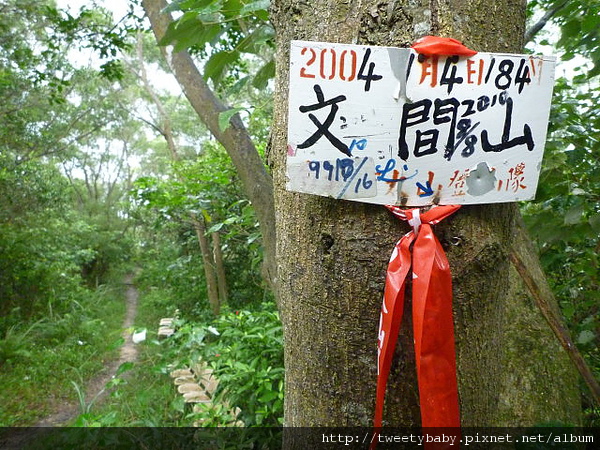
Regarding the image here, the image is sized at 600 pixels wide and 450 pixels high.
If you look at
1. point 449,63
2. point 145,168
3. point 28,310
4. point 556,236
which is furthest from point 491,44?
point 145,168

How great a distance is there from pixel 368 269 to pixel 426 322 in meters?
0.11

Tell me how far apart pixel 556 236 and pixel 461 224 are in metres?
1.04

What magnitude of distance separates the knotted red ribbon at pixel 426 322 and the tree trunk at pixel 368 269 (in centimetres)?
2

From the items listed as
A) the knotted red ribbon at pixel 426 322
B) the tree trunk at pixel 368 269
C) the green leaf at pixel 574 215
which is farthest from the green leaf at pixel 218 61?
the green leaf at pixel 574 215

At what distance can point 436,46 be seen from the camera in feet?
1.98

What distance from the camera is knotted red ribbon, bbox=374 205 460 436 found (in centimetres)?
61

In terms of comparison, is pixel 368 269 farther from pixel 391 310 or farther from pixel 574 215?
pixel 574 215

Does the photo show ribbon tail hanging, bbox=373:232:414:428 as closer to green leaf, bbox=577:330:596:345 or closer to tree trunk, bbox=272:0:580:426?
tree trunk, bbox=272:0:580:426

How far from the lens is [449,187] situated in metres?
0.65

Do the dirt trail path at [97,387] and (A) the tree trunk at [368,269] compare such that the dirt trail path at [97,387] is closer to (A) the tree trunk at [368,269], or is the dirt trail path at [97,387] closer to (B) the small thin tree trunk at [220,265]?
(B) the small thin tree trunk at [220,265]

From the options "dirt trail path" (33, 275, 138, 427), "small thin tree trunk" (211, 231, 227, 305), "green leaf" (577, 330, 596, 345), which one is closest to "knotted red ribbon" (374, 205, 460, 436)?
"green leaf" (577, 330, 596, 345)

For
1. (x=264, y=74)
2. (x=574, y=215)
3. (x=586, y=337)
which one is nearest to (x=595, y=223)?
(x=574, y=215)

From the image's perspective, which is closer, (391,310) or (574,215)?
(391,310)

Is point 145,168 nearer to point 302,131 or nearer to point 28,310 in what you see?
point 28,310
